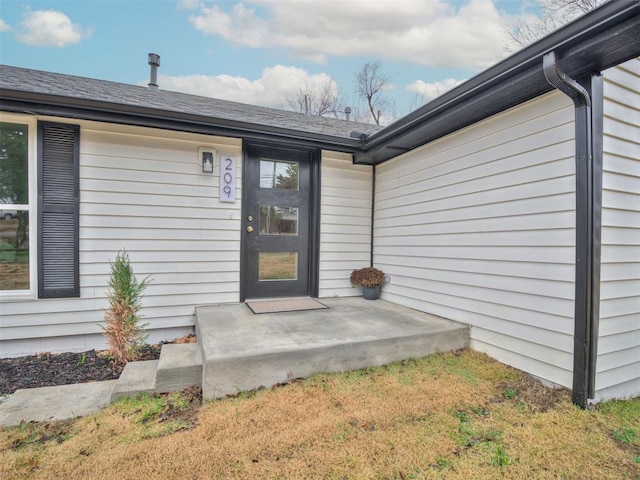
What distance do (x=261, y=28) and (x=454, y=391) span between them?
720cm

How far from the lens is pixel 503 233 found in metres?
2.71

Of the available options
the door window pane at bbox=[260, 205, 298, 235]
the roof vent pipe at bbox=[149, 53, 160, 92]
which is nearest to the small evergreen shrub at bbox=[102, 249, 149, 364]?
the door window pane at bbox=[260, 205, 298, 235]

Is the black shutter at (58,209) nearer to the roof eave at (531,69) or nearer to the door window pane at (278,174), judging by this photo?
the door window pane at (278,174)

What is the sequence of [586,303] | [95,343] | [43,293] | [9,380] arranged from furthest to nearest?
1. [95,343]
2. [43,293]
3. [9,380]
4. [586,303]

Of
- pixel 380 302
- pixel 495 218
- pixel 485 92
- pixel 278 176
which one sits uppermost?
pixel 485 92

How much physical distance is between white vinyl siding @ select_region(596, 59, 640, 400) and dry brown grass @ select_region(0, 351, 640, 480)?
0.95 ft

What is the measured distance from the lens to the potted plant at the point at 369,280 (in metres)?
4.28

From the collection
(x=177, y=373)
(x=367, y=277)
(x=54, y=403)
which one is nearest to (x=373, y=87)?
(x=367, y=277)

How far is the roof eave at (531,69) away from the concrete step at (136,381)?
3.31 metres

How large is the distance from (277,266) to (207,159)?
5.27ft

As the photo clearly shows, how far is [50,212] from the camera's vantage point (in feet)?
10.2

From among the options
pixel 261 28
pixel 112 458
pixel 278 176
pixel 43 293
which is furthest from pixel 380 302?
pixel 261 28

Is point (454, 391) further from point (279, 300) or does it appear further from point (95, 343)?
point (95, 343)

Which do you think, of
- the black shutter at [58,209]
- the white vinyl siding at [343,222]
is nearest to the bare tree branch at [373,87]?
the white vinyl siding at [343,222]
